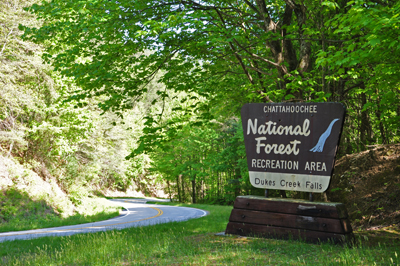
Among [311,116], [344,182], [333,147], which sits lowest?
[344,182]

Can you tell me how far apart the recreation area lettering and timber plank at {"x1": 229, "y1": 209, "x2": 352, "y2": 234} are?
142 cm

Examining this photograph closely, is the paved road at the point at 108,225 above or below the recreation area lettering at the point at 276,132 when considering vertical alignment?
below

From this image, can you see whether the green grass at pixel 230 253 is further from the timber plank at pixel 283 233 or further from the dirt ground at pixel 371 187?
the dirt ground at pixel 371 187

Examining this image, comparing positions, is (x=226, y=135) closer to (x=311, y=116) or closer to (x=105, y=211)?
(x=105, y=211)

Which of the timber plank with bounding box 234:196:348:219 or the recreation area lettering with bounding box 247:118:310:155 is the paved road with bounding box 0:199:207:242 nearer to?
the timber plank with bounding box 234:196:348:219

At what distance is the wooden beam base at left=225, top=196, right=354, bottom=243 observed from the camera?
6.62m

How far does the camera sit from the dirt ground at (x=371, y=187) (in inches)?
392

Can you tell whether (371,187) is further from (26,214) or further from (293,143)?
(26,214)

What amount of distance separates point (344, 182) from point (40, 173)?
20468 millimetres

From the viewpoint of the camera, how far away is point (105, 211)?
24.0 m

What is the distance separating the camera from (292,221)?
712 cm

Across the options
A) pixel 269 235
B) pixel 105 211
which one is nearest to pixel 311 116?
pixel 269 235

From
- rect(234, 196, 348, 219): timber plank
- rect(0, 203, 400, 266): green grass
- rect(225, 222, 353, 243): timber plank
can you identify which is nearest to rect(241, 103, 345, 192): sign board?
rect(234, 196, 348, 219): timber plank

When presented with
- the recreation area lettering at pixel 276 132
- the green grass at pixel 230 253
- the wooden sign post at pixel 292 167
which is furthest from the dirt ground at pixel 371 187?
the recreation area lettering at pixel 276 132
